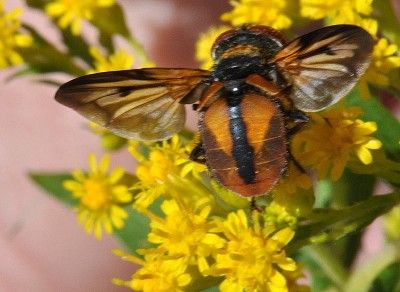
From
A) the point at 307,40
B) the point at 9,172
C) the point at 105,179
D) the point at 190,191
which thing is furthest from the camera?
the point at 9,172

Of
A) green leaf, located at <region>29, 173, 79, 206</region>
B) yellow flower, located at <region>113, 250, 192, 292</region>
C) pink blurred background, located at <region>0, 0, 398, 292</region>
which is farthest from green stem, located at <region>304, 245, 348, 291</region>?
pink blurred background, located at <region>0, 0, 398, 292</region>

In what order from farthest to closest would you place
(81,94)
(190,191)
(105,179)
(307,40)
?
(105,179), (190,191), (81,94), (307,40)

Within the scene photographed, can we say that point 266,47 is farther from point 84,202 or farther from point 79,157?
point 79,157

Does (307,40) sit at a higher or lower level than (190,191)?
higher

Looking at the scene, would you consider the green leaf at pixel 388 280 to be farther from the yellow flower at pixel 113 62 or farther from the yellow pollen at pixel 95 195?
the yellow flower at pixel 113 62

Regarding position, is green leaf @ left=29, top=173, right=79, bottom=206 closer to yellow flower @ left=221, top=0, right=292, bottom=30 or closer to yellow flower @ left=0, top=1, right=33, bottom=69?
yellow flower @ left=0, top=1, right=33, bottom=69

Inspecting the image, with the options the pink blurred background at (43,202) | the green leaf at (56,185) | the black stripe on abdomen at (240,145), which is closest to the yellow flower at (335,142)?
the black stripe on abdomen at (240,145)

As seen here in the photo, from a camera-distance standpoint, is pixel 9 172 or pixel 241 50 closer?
pixel 241 50

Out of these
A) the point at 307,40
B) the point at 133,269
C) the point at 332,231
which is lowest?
the point at 133,269

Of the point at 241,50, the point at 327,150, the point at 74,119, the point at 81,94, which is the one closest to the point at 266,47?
the point at 241,50
